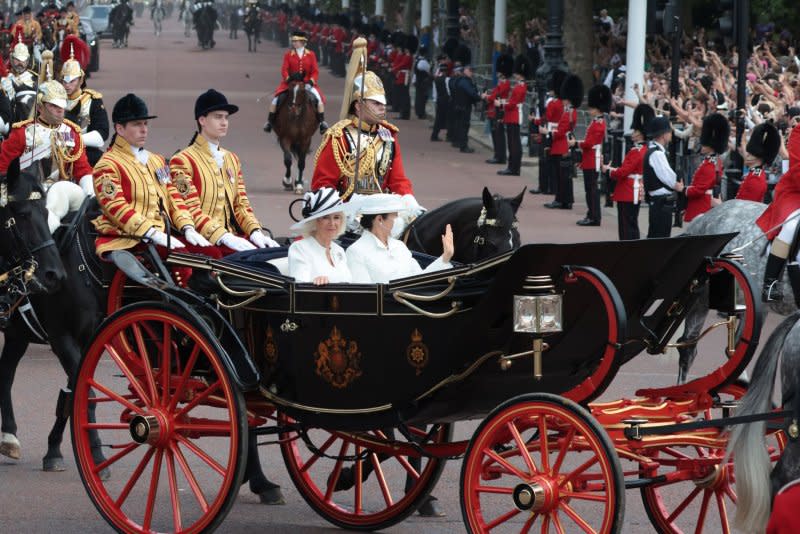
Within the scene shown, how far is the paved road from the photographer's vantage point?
7.63 meters

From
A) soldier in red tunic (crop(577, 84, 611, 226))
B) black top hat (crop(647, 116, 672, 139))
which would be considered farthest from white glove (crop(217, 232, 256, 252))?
soldier in red tunic (crop(577, 84, 611, 226))

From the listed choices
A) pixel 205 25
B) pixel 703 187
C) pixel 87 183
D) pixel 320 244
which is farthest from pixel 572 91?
pixel 205 25

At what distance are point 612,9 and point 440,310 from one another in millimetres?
32567

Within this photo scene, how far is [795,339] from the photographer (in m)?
5.48

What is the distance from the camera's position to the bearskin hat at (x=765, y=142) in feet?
40.1

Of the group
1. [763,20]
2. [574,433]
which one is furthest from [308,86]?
[574,433]

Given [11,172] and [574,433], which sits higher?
[11,172]

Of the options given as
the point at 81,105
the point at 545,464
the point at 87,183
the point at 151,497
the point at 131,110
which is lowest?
the point at 151,497

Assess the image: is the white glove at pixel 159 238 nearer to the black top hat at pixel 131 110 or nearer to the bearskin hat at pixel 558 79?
the black top hat at pixel 131 110

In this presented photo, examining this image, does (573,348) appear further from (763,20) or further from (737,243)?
(763,20)

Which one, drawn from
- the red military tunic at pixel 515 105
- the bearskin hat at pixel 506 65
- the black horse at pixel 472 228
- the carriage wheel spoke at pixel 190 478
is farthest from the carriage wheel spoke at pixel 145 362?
the bearskin hat at pixel 506 65

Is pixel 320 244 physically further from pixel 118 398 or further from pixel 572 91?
pixel 572 91

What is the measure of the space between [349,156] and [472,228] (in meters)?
0.99

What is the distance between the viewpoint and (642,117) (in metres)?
16.5
